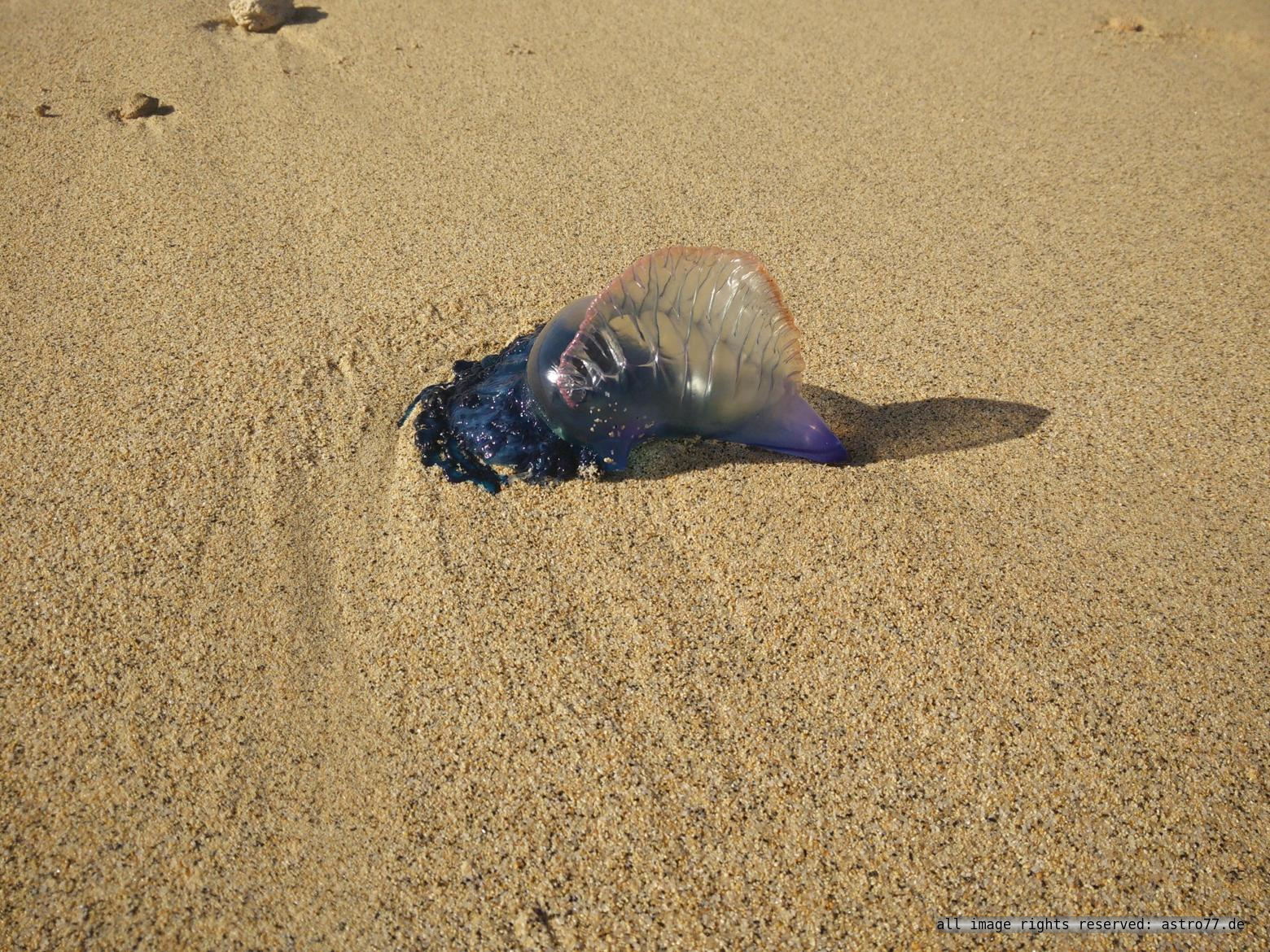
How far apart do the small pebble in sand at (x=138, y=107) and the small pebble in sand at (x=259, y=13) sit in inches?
32.4

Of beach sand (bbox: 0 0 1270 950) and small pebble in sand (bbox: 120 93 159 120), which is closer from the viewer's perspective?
beach sand (bbox: 0 0 1270 950)

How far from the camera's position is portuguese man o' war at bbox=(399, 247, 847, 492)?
7.68 feet

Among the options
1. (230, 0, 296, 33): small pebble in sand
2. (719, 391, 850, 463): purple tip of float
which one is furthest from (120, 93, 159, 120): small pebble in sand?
(719, 391, 850, 463): purple tip of float

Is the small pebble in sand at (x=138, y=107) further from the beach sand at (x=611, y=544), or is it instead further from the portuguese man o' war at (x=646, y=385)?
the portuguese man o' war at (x=646, y=385)

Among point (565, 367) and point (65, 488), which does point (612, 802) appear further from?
point (65, 488)

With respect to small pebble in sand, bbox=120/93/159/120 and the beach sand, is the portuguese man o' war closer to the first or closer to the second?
the beach sand

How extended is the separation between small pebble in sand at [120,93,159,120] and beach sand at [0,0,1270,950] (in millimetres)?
67

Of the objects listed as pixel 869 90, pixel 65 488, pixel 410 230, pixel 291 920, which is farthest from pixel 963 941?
pixel 869 90

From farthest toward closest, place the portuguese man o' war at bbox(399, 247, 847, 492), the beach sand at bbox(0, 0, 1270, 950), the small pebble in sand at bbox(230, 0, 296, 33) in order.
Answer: the small pebble in sand at bbox(230, 0, 296, 33), the portuguese man o' war at bbox(399, 247, 847, 492), the beach sand at bbox(0, 0, 1270, 950)

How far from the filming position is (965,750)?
6.43 feet

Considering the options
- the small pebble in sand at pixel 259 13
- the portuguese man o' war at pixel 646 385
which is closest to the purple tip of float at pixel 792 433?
the portuguese man o' war at pixel 646 385

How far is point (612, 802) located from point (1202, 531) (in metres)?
1.75

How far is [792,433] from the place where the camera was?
8.22ft

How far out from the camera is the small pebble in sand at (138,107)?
A: 3838 mm
